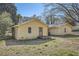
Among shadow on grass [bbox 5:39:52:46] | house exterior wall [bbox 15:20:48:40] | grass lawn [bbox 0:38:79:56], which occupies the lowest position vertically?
grass lawn [bbox 0:38:79:56]

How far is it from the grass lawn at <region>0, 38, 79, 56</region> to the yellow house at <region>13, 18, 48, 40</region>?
0.07m

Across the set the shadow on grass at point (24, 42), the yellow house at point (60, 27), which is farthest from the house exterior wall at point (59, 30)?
the shadow on grass at point (24, 42)

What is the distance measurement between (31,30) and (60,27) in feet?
1.13

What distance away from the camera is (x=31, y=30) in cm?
290

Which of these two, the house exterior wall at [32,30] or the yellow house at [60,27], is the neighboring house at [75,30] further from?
the house exterior wall at [32,30]

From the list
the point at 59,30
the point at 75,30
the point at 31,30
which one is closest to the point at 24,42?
the point at 31,30

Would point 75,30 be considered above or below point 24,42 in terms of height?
above

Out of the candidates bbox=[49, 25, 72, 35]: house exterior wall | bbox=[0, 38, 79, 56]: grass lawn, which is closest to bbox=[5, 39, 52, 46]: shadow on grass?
bbox=[0, 38, 79, 56]: grass lawn

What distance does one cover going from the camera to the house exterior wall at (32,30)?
2893 millimetres

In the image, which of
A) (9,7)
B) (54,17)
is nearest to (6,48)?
(9,7)

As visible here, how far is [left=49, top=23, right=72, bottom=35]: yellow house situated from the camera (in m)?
2.91

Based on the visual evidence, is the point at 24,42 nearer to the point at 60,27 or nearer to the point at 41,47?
the point at 41,47

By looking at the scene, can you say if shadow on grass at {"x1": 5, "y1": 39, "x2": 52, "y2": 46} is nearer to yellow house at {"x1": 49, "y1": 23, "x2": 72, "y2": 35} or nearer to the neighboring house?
yellow house at {"x1": 49, "y1": 23, "x2": 72, "y2": 35}

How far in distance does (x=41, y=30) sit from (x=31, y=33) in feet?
0.40
